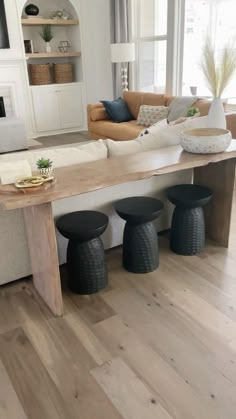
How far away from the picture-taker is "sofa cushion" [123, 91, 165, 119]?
4.88 m

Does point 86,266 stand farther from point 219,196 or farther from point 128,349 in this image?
point 219,196

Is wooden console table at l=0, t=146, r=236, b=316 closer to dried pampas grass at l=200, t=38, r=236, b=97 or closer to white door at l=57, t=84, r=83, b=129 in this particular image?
dried pampas grass at l=200, t=38, r=236, b=97

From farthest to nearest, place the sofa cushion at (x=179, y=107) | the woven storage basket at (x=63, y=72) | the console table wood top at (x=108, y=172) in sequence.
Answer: the woven storage basket at (x=63, y=72), the sofa cushion at (x=179, y=107), the console table wood top at (x=108, y=172)

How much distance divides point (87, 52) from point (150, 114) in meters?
2.63

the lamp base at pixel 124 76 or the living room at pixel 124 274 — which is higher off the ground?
the lamp base at pixel 124 76

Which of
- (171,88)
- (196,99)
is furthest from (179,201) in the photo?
(171,88)

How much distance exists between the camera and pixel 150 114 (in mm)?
4699

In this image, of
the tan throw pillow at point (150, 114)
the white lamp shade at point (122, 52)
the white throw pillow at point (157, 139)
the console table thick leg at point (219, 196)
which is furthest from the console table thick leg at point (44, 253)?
the white lamp shade at point (122, 52)

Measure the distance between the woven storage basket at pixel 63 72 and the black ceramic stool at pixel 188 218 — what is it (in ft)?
15.8

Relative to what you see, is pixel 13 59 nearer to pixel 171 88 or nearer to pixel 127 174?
pixel 171 88

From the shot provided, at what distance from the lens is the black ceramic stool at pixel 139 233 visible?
7.08 ft

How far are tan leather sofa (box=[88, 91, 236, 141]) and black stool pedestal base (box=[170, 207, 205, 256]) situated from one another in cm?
207

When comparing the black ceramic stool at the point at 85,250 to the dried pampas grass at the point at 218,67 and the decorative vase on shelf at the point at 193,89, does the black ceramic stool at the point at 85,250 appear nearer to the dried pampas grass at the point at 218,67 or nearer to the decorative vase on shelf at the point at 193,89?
the dried pampas grass at the point at 218,67

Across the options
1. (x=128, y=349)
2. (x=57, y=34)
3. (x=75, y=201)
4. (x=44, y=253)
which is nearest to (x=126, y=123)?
(x=57, y=34)
